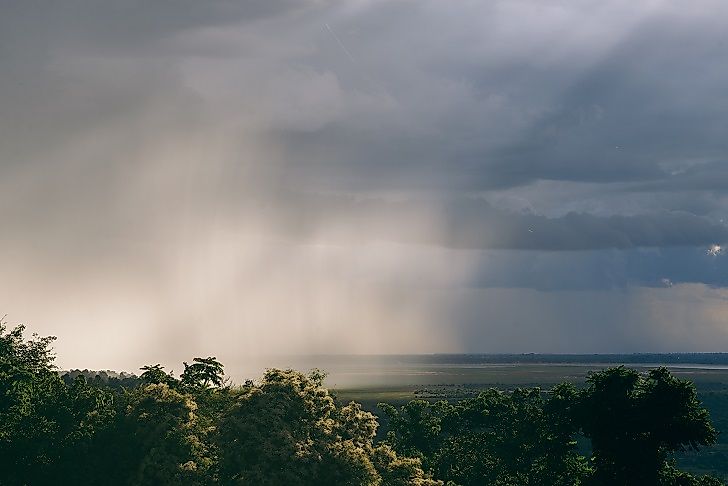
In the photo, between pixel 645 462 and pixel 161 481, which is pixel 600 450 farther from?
pixel 161 481

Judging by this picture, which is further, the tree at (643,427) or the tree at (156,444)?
the tree at (643,427)

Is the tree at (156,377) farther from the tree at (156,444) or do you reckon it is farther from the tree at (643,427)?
the tree at (643,427)

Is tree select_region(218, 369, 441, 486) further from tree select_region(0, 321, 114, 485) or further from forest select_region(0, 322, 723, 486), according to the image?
tree select_region(0, 321, 114, 485)

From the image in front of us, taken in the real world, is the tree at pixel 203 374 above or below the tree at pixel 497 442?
above

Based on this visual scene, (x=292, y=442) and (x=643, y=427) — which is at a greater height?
(x=643, y=427)

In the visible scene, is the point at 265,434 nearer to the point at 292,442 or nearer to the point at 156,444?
the point at 292,442

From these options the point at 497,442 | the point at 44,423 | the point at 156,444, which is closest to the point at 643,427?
the point at 497,442

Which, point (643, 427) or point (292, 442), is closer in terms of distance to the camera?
point (292, 442)

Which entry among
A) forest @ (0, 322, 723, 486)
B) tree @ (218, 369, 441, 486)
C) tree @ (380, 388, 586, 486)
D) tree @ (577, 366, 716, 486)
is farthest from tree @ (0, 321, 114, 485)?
tree @ (577, 366, 716, 486)

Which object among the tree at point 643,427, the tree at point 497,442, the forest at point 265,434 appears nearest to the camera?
the forest at point 265,434

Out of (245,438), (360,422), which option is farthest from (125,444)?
(360,422)

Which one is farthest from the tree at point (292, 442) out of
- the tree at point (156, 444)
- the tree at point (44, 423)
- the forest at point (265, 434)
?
the tree at point (44, 423)

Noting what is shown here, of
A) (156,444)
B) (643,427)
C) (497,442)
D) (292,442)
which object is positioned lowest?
(497,442)

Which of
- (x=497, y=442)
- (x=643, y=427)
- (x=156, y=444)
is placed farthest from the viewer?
(x=497, y=442)
